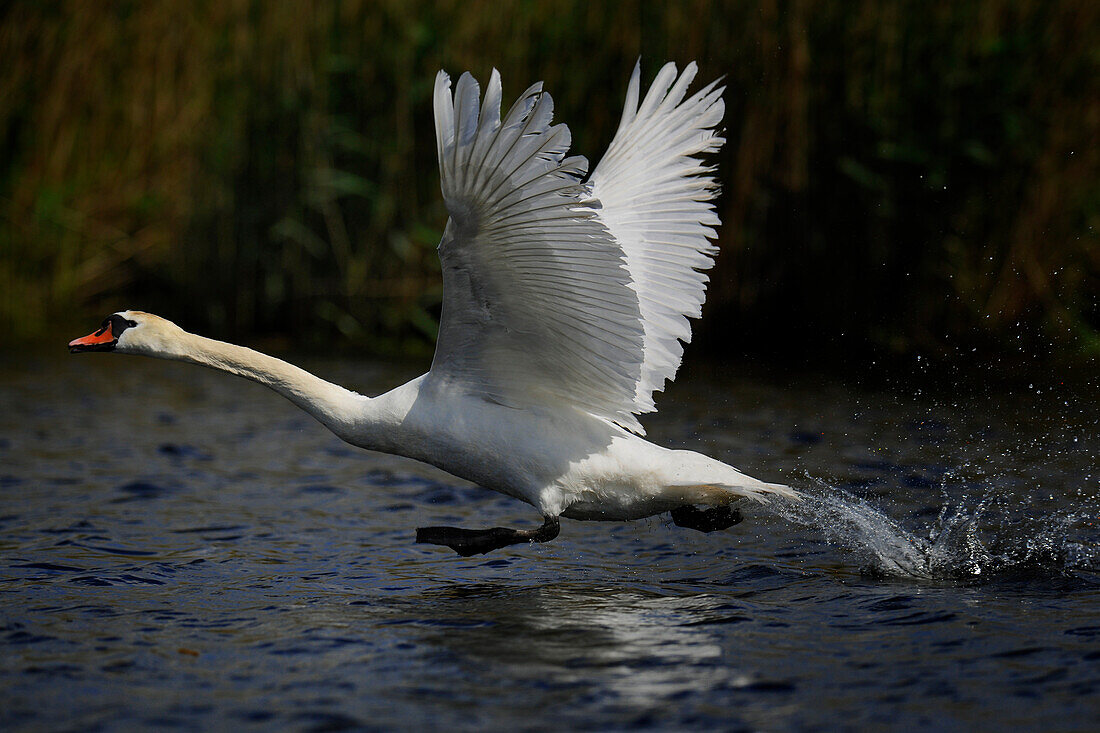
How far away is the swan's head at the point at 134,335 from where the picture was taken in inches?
Result: 256

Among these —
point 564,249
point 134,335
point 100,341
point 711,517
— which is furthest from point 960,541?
point 100,341

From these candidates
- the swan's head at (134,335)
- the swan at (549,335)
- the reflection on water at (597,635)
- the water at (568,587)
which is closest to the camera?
the water at (568,587)

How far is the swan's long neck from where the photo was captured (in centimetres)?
616

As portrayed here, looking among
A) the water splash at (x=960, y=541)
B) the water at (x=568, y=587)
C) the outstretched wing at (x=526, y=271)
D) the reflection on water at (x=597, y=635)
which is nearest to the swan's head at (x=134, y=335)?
the water at (x=568, y=587)

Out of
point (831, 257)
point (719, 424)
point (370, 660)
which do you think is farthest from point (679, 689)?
point (831, 257)

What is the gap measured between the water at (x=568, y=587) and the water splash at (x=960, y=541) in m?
0.02

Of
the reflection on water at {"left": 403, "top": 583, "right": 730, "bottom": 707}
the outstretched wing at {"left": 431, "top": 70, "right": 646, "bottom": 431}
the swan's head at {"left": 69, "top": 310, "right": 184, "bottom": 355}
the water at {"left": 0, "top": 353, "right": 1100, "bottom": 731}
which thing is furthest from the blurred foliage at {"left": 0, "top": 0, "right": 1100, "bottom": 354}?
the reflection on water at {"left": 403, "top": 583, "right": 730, "bottom": 707}

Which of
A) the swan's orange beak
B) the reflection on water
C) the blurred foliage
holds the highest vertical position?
the blurred foliage

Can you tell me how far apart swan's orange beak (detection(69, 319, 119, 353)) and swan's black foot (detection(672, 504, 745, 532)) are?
115 inches

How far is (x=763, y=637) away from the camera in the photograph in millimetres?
5160

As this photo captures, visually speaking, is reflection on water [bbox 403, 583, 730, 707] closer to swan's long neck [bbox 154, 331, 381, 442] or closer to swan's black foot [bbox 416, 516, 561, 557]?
swan's black foot [bbox 416, 516, 561, 557]

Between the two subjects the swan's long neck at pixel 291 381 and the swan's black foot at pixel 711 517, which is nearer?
the swan's long neck at pixel 291 381

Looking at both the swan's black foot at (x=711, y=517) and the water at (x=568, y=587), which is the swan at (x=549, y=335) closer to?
the swan's black foot at (x=711, y=517)

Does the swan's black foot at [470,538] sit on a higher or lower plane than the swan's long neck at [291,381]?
lower
